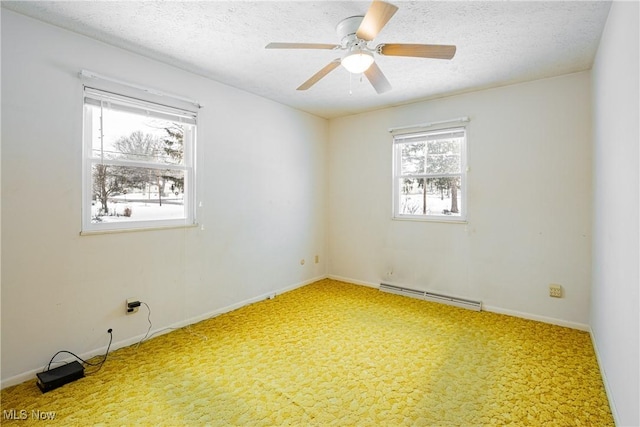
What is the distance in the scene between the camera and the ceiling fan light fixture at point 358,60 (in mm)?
2117

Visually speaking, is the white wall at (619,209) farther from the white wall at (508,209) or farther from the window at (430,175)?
the window at (430,175)

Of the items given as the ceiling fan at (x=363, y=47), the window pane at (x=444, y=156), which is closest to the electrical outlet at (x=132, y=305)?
the ceiling fan at (x=363, y=47)

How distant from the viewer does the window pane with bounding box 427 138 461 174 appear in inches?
154

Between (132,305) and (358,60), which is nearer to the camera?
(358,60)

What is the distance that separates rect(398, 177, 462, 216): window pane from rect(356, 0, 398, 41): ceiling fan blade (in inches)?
99.2

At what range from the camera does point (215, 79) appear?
3381mm

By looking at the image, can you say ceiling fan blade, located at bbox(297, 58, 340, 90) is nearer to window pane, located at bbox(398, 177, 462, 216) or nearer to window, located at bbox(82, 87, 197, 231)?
window, located at bbox(82, 87, 197, 231)

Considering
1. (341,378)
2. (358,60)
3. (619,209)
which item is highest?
(358,60)

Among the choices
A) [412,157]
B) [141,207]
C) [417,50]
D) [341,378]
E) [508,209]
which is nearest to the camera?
[417,50]

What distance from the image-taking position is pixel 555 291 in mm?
3240

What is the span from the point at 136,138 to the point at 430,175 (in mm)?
3344

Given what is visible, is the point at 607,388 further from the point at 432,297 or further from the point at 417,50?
the point at 417,50

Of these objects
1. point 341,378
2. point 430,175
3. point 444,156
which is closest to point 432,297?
point 430,175

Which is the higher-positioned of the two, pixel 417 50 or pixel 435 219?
pixel 417 50
